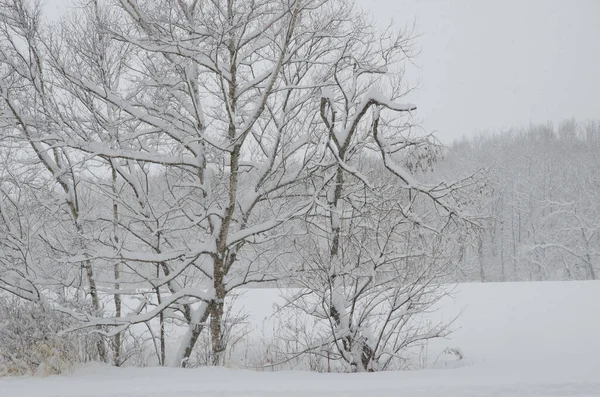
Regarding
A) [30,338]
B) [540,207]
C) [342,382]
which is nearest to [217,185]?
[30,338]

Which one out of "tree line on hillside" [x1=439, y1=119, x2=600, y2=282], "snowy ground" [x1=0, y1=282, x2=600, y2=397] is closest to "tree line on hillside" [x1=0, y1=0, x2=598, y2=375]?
"snowy ground" [x1=0, y1=282, x2=600, y2=397]

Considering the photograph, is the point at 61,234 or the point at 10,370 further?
the point at 61,234

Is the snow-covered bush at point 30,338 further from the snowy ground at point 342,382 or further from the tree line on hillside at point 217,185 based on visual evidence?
the snowy ground at point 342,382

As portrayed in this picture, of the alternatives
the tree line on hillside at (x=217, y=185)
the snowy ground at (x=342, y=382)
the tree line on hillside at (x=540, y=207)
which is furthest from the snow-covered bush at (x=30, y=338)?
the tree line on hillside at (x=540, y=207)

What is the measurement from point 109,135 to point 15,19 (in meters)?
2.26

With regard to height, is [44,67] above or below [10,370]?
above

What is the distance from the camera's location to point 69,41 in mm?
8430

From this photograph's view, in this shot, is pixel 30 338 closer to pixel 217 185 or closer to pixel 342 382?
pixel 217 185

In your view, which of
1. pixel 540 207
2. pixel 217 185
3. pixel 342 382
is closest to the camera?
pixel 342 382

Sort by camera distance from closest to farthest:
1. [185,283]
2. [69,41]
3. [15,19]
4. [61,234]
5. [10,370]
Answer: [10,370] < [15,19] < [69,41] < [61,234] < [185,283]

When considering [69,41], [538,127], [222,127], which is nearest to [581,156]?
[538,127]

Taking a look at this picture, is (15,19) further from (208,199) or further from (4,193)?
(208,199)

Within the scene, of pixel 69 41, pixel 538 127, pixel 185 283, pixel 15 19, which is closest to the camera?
pixel 15 19

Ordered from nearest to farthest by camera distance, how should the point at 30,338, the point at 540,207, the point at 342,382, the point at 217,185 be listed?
the point at 342,382, the point at 30,338, the point at 217,185, the point at 540,207
